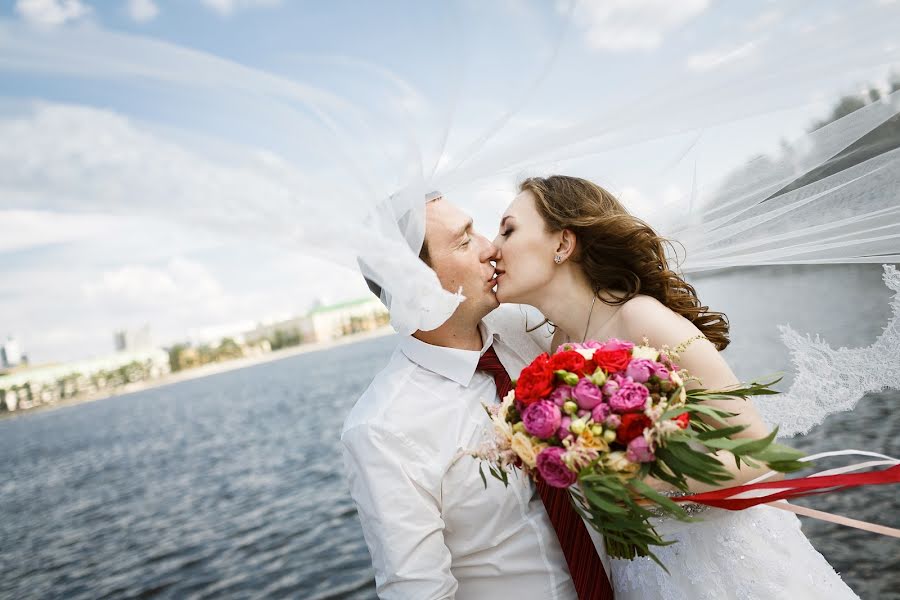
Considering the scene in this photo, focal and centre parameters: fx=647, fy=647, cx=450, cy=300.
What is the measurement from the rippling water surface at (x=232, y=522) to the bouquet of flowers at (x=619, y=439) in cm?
521

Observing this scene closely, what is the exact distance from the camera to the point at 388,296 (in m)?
2.64

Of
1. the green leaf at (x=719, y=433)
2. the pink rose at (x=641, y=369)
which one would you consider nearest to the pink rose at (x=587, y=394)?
the pink rose at (x=641, y=369)

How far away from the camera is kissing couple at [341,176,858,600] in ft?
8.25

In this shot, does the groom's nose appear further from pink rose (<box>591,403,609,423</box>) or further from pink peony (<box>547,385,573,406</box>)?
pink rose (<box>591,403,609,423</box>)

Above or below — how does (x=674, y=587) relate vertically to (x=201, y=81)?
below

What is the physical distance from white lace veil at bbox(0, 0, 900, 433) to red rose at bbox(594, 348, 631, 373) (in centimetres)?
58

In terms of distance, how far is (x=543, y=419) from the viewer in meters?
1.90

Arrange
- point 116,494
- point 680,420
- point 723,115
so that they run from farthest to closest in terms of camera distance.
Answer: point 116,494 → point 723,115 → point 680,420

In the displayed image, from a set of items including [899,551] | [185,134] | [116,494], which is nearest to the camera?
[185,134]

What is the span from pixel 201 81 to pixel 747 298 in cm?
401

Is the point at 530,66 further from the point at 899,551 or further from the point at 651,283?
the point at 899,551

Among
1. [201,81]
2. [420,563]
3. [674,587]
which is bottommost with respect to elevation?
[674,587]

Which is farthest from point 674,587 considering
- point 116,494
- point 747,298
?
point 116,494

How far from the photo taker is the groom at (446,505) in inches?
98.3
